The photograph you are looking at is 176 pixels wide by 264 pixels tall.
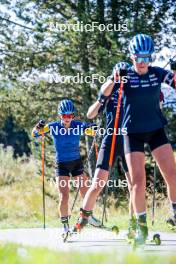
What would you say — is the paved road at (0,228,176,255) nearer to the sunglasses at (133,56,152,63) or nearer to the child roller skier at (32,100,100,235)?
the child roller skier at (32,100,100,235)

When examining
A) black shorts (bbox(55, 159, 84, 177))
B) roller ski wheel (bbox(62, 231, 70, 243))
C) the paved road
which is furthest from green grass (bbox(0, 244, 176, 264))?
black shorts (bbox(55, 159, 84, 177))

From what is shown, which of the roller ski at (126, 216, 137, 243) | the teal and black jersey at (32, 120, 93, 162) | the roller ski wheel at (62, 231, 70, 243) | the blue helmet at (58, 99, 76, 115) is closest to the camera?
the roller ski at (126, 216, 137, 243)

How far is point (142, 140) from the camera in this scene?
5.61 meters

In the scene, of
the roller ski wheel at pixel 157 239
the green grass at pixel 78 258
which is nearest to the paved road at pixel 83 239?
the roller ski wheel at pixel 157 239

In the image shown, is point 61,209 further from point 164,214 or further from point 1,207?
point 1,207

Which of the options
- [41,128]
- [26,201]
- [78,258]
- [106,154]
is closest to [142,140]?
[106,154]

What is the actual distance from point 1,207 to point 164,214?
9091mm

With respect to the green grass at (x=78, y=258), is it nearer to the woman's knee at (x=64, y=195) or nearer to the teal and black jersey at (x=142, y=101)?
the teal and black jersey at (x=142, y=101)

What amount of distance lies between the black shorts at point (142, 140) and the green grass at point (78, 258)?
11.3 feet

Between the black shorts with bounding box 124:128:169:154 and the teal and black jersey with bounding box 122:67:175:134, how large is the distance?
0.05 m

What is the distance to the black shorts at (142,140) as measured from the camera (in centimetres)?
552

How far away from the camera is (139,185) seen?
5.37 meters

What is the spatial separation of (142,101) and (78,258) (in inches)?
142

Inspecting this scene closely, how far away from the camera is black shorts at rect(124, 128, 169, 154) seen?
552 centimetres
